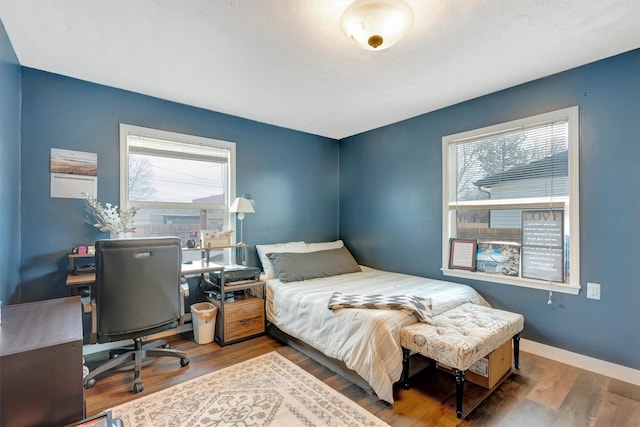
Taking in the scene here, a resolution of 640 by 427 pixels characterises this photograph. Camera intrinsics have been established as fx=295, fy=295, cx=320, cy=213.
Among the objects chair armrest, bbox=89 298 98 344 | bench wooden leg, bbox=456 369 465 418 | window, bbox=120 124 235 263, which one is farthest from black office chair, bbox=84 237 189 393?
bench wooden leg, bbox=456 369 465 418

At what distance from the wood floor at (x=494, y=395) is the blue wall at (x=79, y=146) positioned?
1178 mm

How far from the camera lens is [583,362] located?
2.38 meters

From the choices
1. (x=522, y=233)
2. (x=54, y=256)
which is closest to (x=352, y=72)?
(x=522, y=233)

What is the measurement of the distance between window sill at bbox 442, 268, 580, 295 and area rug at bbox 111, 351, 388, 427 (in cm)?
185

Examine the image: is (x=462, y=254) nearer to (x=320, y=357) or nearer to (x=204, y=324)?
(x=320, y=357)

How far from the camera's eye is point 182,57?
2250mm

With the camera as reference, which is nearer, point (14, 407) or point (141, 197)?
point (14, 407)

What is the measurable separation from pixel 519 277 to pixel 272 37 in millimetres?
2904

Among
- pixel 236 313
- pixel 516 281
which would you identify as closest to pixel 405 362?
pixel 516 281

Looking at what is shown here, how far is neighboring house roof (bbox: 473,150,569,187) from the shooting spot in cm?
251

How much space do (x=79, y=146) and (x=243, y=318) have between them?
86.2 inches

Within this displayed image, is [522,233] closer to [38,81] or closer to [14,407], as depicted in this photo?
[14,407]

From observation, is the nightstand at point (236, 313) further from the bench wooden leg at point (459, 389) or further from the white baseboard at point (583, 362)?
the white baseboard at point (583, 362)

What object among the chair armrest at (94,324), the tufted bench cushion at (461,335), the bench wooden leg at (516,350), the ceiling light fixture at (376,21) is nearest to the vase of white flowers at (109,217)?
the chair armrest at (94,324)
